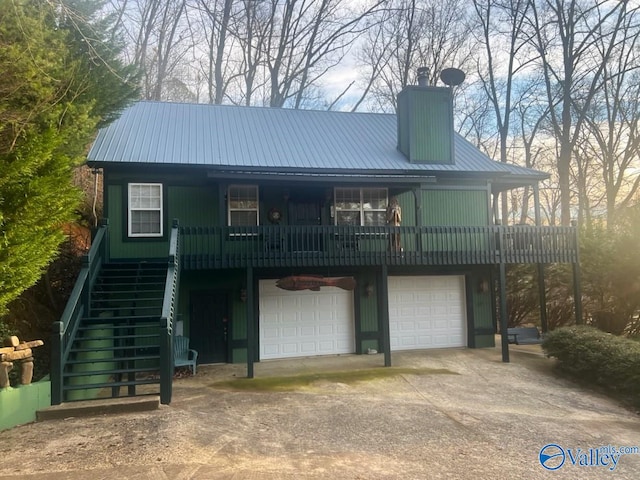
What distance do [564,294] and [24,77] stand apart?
1563cm

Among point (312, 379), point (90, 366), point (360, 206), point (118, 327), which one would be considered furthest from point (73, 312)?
point (360, 206)

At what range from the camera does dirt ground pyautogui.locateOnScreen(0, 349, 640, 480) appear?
196 inches

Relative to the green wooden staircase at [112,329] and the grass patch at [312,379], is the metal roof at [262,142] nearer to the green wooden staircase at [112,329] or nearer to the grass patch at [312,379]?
the green wooden staircase at [112,329]

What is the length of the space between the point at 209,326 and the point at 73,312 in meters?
4.23

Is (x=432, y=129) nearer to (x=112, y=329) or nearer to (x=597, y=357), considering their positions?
(x=597, y=357)

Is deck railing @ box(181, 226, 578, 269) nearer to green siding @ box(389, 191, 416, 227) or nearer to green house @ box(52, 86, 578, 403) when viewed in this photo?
green house @ box(52, 86, 578, 403)

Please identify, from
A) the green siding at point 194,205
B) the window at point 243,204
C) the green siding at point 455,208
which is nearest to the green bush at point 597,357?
the green siding at point 455,208

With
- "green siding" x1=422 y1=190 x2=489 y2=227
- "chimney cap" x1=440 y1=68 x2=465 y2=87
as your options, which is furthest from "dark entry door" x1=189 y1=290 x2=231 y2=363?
"chimney cap" x1=440 y1=68 x2=465 y2=87

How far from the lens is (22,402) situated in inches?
245

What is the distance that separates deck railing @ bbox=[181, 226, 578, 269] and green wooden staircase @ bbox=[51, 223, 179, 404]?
1.19 metres

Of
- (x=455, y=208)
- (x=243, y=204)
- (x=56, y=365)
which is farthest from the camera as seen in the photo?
(x=455, y=208)

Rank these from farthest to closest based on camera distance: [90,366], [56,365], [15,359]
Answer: [90,366]
[56,365]
[15,359]

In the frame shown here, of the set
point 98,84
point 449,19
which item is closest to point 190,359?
point 98,84

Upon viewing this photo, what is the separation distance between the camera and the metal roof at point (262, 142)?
11203 mm
